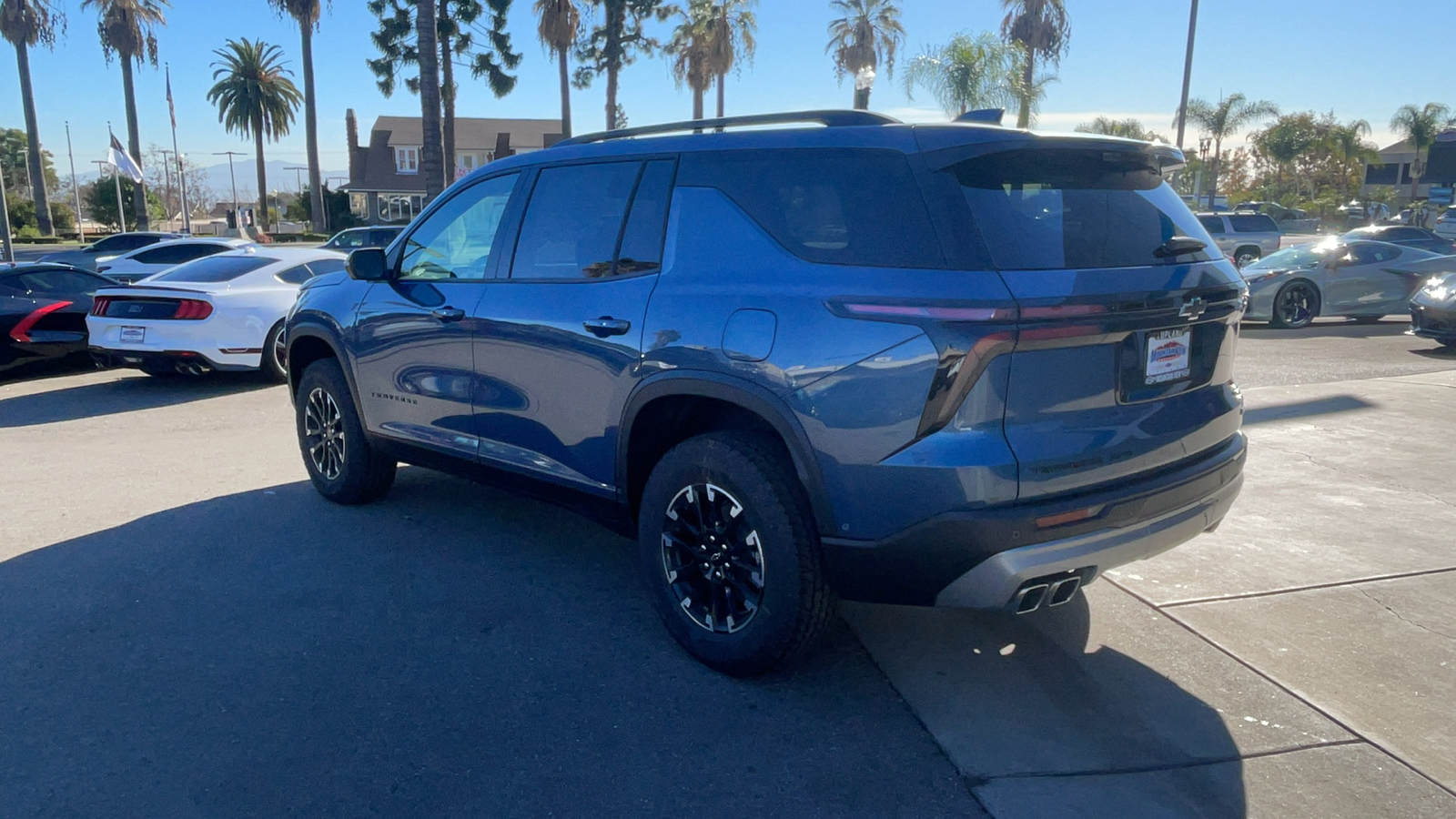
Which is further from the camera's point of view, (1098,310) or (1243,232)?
(1243,232)

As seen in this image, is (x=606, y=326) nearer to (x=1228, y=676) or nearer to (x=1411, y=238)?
(x=1228, y=676)

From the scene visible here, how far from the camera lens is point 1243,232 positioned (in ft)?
77.9

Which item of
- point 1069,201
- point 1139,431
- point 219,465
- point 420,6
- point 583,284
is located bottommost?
point 219,465

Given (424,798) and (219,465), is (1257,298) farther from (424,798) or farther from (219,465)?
(424,798)

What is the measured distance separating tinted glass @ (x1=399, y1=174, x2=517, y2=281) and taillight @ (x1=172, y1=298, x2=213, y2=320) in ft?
17.9

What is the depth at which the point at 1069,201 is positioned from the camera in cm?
337

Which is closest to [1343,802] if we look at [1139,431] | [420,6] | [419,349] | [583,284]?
[1139,431]

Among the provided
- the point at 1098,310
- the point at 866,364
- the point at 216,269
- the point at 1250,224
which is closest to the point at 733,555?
the point at 866,364

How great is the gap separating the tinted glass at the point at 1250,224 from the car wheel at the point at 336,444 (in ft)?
74.7

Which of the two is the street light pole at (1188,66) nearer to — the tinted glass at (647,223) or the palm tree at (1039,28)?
the palm tree at (1039,28)

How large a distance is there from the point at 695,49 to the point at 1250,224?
24141mm

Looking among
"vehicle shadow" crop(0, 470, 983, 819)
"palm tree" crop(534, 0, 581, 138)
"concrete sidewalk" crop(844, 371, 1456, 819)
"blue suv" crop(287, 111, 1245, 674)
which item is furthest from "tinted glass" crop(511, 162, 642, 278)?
"palm tree" crop(534, 0, 581, 138)

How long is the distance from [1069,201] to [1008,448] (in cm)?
91

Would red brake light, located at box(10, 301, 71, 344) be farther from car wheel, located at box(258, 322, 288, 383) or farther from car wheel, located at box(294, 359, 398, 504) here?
car wheel, located at box(294, 359, 398, 504)
